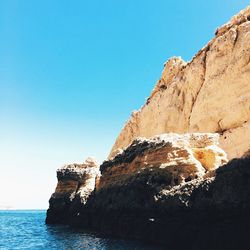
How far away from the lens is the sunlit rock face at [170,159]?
21875mm

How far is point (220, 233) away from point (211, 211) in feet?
3.67

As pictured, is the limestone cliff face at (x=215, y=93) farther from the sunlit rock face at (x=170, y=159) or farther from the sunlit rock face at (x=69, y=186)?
the sunlit rock face at (x=170, y=159)

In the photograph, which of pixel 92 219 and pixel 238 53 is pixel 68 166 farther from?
pixel 238 53

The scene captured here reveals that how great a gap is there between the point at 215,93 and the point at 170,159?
22417 mm

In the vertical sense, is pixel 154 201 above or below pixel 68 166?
below

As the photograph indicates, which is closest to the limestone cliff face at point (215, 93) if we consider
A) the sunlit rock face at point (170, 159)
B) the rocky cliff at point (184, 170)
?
the rocky cliff at point (184, 170)

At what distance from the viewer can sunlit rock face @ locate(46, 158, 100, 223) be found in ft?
135

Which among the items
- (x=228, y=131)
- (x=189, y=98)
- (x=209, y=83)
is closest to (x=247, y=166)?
(x=228, y=131)

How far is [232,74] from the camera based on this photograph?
40469 millimetres

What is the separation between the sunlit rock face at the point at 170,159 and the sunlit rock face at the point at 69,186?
12618 mm

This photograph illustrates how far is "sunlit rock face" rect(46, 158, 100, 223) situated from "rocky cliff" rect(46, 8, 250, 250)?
0.12 meters

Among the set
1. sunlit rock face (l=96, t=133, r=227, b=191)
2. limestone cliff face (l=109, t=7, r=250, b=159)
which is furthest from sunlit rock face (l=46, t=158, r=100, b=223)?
sunlit rock face (l=96, t=133, r=227, b=191)

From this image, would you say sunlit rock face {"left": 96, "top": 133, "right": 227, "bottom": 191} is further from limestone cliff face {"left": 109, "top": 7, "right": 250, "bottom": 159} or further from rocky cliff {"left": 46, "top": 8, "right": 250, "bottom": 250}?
limestone cliff face {"left": 109, "top": 7, "right": 250, "bottom": 159}

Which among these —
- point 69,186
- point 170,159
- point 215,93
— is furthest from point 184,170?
point 69,186
